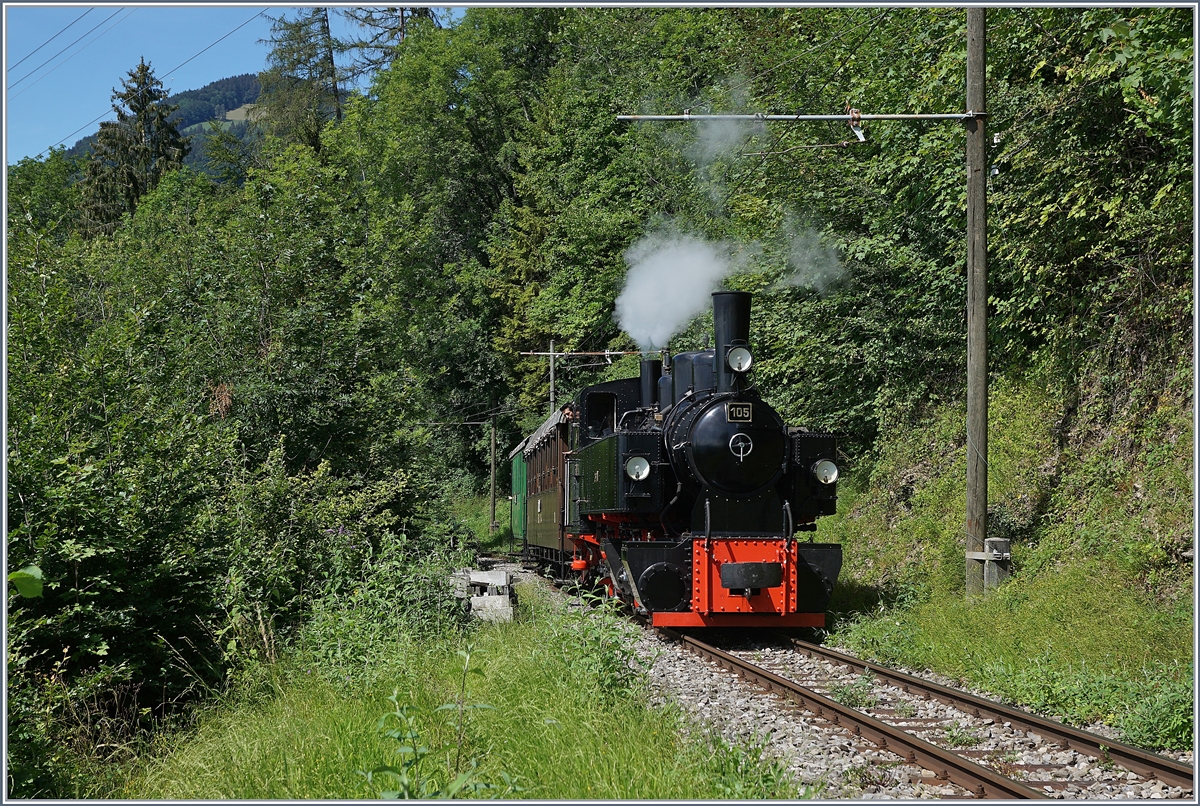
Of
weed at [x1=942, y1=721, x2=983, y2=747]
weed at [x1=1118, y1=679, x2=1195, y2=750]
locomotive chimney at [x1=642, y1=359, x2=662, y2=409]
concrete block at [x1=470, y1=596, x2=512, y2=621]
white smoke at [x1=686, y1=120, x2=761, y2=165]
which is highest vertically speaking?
white smoke at [x1=686, y1=120, x2=761, y2=165]

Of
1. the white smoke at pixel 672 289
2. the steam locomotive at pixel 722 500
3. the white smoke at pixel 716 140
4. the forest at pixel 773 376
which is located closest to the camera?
the forest at pixel 773 376

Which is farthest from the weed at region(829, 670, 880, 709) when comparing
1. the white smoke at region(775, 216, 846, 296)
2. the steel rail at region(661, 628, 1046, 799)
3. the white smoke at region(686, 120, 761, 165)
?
the white smoke at region(686, 120, 761, 165)

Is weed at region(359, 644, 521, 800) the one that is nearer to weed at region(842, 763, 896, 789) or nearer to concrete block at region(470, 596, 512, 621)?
weed at region(842, 763, 896, 789)

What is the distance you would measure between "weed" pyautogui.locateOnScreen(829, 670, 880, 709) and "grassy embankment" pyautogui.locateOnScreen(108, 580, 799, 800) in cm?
161

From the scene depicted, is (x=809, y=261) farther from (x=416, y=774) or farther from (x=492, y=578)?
(x=416, y=774)

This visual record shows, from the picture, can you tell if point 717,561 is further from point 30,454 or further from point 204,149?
point 204,149

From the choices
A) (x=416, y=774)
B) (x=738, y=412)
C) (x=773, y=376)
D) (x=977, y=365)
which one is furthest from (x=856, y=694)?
(x=773, y=376)

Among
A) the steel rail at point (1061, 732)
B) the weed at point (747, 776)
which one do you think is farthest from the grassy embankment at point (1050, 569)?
the weed at point (747, 776)

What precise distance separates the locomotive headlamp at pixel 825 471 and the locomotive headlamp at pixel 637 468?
5.98ft

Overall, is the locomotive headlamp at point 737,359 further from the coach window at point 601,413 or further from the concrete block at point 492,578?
the concrete block at point 492,578

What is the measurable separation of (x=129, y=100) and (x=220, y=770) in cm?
4438

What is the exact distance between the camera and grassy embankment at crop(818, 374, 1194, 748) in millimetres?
7125

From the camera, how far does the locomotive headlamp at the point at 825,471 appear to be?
1058cm

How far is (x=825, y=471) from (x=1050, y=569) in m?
2.46
